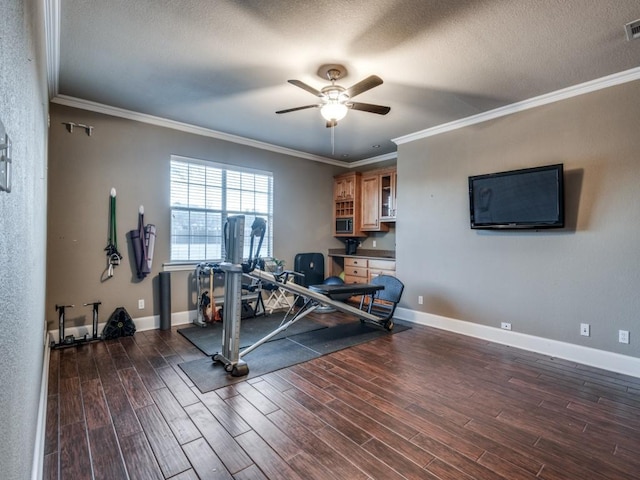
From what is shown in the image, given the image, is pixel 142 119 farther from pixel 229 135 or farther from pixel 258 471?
pixel 258 471

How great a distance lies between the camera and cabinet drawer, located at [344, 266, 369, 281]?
5824 millimetres

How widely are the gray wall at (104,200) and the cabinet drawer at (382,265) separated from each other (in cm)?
292

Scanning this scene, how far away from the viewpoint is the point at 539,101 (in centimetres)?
358

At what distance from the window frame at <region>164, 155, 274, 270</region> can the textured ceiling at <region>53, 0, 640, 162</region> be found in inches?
42.7

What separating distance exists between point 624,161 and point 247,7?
11.9 ft

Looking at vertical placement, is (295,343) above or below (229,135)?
below

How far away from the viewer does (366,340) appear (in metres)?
3.92

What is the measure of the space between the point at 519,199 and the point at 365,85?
2264 millimetres

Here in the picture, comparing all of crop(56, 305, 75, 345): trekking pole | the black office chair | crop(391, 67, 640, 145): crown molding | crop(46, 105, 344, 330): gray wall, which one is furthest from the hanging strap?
crop(391, 67, 640, 145): crown molding

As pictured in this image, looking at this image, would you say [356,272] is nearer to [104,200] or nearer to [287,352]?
[287,352]

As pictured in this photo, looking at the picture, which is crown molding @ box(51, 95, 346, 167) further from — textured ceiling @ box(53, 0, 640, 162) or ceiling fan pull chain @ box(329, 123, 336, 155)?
ceiling fan pull chain @ box(329, 123, 336, 155)

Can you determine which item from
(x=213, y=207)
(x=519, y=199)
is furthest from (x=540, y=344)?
(x=213, y=207)

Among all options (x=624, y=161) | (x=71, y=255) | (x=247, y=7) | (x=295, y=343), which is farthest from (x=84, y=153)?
(x=624, y=161)

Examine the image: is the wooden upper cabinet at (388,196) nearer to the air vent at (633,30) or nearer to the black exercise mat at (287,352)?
the black exercise mat at (287,352)
